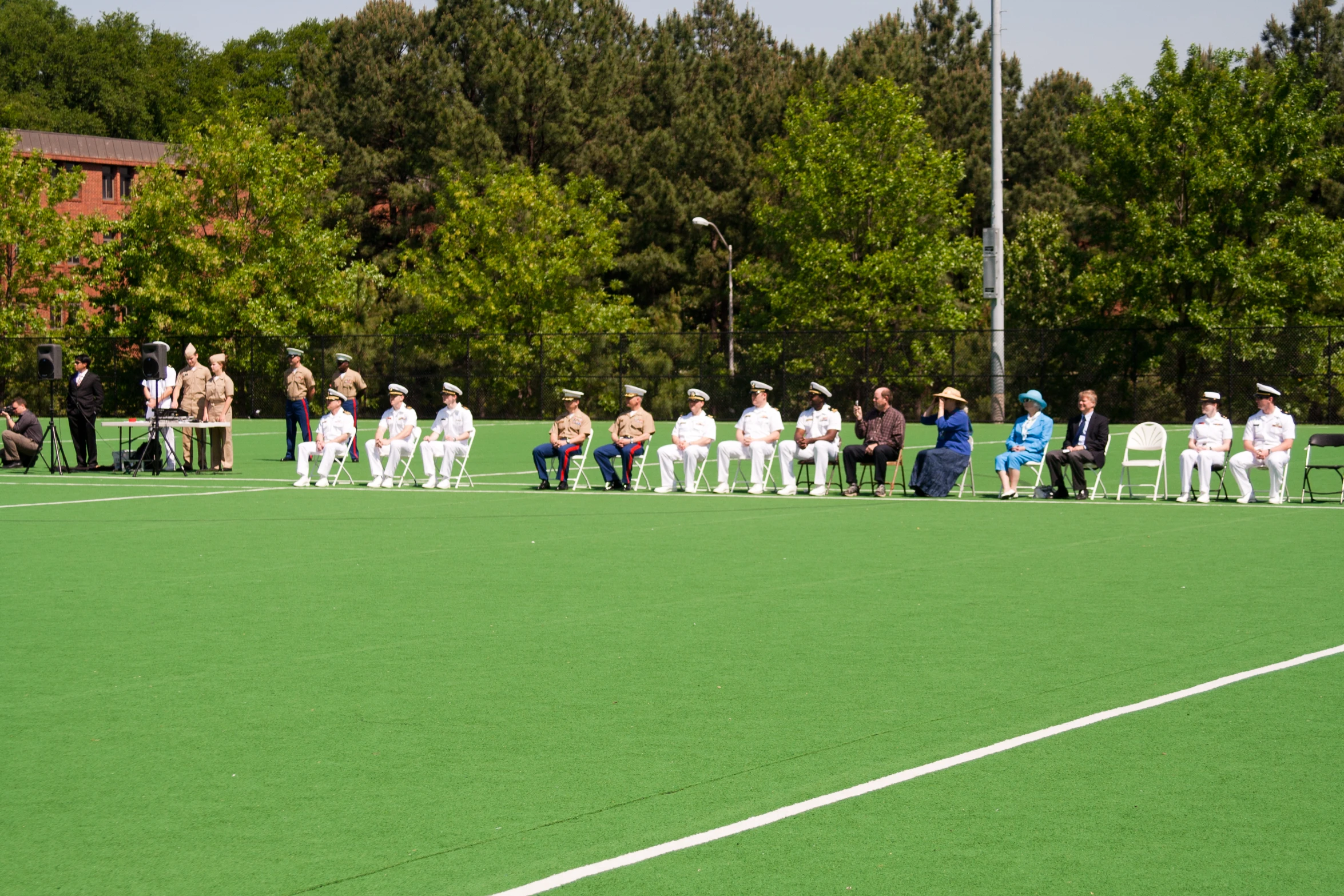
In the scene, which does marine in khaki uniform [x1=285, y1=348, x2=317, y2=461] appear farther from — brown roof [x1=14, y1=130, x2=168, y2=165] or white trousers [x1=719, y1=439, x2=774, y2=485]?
brown roof [x1=14, y1=130, x2=168, y2=165]

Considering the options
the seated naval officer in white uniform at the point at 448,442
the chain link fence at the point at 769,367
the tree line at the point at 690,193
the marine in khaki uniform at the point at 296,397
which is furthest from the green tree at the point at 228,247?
the seated naval officer in white uniform at the point at 448,442

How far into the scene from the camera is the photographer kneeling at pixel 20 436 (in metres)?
25.1

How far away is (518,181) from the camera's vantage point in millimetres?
56438

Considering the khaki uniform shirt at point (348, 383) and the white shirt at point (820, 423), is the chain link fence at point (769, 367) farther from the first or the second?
the white shirt at point (820, 423)

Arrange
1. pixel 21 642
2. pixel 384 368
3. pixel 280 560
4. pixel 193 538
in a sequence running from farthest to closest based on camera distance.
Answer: pixel 384 368 → pixel 193 538 → pixel 280 560 → pixel 21 642

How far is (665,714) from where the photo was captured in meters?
7.39

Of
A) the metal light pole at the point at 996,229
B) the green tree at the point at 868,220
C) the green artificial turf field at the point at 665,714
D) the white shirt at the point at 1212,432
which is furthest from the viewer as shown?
the green tree at the point at 868,220

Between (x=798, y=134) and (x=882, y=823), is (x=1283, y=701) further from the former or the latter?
(x=798, y=134)

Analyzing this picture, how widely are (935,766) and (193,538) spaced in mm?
10504

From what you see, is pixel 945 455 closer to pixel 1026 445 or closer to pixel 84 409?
pixel 1026 445

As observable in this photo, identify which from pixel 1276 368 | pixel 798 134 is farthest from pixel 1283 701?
pixel 798 134

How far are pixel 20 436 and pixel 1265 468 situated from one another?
18.8m

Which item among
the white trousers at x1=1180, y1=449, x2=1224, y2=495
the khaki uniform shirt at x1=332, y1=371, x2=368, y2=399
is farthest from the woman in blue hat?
the khaki uniform shirt at x1=332, y1=371, x2=368, y2=399

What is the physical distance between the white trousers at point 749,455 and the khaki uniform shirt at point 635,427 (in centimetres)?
101
